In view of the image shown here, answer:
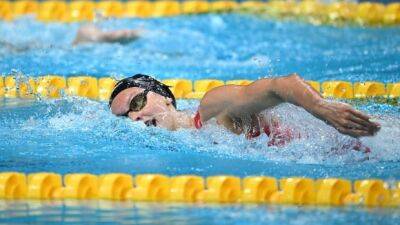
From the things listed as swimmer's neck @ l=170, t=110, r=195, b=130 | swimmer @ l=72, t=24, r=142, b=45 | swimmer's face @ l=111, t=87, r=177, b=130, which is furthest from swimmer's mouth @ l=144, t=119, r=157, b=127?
swimmer @ l=72, t=24, r=142, b=45

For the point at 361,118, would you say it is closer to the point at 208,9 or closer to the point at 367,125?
the point at 367,125

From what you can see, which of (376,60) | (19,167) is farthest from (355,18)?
(19,167)

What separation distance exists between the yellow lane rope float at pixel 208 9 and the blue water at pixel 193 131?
0.84ft

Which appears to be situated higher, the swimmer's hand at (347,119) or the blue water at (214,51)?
the blue water at (214,51)

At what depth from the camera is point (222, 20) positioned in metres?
8.41

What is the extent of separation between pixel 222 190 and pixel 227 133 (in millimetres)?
532

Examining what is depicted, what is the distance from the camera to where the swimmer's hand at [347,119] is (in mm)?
3652

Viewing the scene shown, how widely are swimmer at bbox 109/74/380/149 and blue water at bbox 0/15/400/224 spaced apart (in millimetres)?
54

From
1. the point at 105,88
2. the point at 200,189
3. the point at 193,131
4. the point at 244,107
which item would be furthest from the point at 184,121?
the point at 105,88

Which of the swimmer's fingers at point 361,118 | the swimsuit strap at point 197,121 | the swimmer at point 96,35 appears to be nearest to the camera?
the swimmer's fingers at point 361,118

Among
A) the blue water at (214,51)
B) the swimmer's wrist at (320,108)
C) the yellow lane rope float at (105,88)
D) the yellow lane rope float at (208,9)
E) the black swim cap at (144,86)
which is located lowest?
the swimmer's wrist at (320,108)

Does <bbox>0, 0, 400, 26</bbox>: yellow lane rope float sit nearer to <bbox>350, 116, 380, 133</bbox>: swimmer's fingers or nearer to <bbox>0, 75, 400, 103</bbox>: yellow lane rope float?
<bbox>0, 75, 400, 103</bbox>: yellow lane rope float

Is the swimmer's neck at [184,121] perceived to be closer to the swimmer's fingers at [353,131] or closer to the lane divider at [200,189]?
the lane divider at [200,189]

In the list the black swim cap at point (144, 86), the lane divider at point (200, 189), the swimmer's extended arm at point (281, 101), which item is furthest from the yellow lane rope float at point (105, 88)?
the lane divider at point (200, 189)
